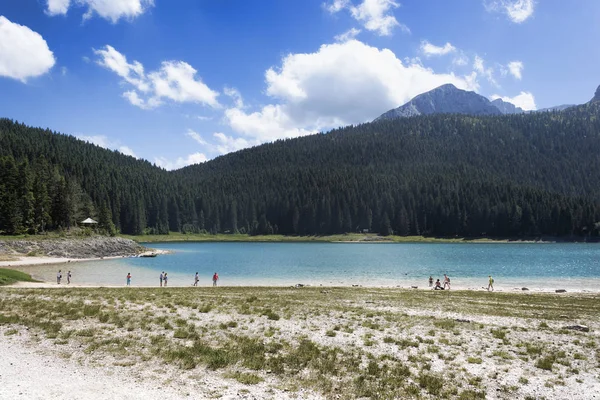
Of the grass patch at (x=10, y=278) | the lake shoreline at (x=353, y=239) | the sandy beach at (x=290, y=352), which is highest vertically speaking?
the lake shoreline at (x=353, y=239)

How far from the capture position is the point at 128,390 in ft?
35.3

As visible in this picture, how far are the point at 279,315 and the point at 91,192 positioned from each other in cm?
17223

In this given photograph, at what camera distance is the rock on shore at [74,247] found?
258 feet

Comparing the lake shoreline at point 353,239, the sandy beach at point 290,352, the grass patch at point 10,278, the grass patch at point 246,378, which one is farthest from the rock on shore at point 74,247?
the grass patch at point 246,378

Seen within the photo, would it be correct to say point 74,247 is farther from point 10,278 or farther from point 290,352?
point 290,352

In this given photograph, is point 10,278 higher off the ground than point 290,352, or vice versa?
point 290,352

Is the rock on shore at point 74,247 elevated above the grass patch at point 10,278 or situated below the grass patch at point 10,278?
above

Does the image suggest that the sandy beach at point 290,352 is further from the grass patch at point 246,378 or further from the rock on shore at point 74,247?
the rock on shore at point 74,247

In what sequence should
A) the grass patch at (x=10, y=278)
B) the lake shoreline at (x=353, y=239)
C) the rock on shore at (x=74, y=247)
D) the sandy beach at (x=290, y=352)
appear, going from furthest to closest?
the lake shoreline at (x=353, y=239), the rock on shore at (x=74, y=247), the grass patch at (x=10, y=278), the sandy beach at (x=290, y=352)

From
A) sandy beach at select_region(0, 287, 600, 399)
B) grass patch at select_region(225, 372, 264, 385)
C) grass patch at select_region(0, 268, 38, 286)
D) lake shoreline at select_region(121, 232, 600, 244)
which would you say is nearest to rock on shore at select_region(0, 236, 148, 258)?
grass patch at select_region(0, 268, 38, 286)

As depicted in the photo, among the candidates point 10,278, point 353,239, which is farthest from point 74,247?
point 353,239

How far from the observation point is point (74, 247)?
3492 inches

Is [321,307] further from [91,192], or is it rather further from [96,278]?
[91,192]

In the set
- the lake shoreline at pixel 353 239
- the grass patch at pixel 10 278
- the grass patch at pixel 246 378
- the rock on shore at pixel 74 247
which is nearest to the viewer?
the grass patch at pixel 246 378
